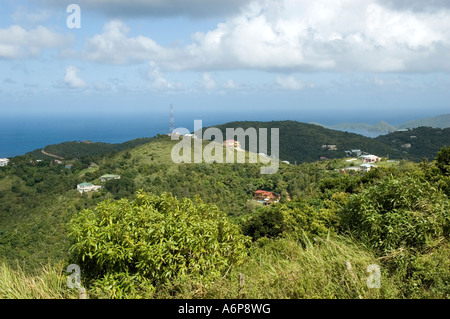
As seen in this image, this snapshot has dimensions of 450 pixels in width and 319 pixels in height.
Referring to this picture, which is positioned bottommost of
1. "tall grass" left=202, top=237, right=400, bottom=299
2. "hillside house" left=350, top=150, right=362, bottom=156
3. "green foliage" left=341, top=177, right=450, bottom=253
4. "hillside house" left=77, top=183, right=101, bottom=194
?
"hillside house" left=77, top=183, right=101, bottom=194

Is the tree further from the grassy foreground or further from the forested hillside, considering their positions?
the grassy foreground

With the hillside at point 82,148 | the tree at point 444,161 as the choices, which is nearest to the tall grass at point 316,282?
the tree at point 444,161

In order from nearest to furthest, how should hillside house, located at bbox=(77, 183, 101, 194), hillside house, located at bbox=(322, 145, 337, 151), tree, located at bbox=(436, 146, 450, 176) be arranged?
tree, located at bbox=(436, 146, 450, 176)
hillside house, located at bbox=(77, 183, 101, 194)
hillside house, located at bbox=(322, 145, 337, 151)

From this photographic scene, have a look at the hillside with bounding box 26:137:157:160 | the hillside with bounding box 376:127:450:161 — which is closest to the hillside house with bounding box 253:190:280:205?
the hillside with bounding box 26:137:157:160

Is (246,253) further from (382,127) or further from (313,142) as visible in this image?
(382,127)

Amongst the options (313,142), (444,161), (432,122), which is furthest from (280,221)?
(432,122)
